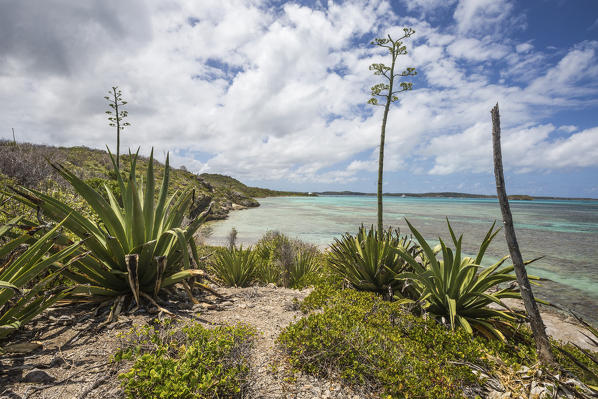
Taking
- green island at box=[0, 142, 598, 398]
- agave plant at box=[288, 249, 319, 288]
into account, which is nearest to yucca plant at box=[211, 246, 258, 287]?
agave plant at box=[288, 249, 319, 288]

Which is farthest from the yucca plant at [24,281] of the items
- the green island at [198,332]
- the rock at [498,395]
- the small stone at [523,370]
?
the small stone at [523,370]

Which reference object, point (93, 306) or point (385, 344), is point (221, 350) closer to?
point (385, 344)

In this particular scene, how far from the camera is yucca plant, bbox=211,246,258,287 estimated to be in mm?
5996

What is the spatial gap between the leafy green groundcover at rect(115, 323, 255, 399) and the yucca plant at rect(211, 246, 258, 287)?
3.38 meters

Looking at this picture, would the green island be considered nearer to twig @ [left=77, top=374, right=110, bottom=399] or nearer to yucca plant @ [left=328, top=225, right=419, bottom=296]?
twig @ [left=77, top=374, right=110, bottom=399]

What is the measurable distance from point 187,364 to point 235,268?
13.6 feet

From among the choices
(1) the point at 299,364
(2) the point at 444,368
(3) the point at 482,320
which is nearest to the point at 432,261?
(3) the point at 482,320

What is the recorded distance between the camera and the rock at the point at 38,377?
190 cm

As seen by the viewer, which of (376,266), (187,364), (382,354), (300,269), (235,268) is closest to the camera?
(187,364)

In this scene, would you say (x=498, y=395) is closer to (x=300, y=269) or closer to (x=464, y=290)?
(x=464, y=290)

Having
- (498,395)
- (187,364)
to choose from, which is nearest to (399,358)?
(498,395)

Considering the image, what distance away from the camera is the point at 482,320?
12.4 ft

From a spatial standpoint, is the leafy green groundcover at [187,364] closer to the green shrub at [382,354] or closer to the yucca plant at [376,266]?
the green shrub at [382,354]

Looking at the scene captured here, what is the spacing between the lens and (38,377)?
192 centimetres
